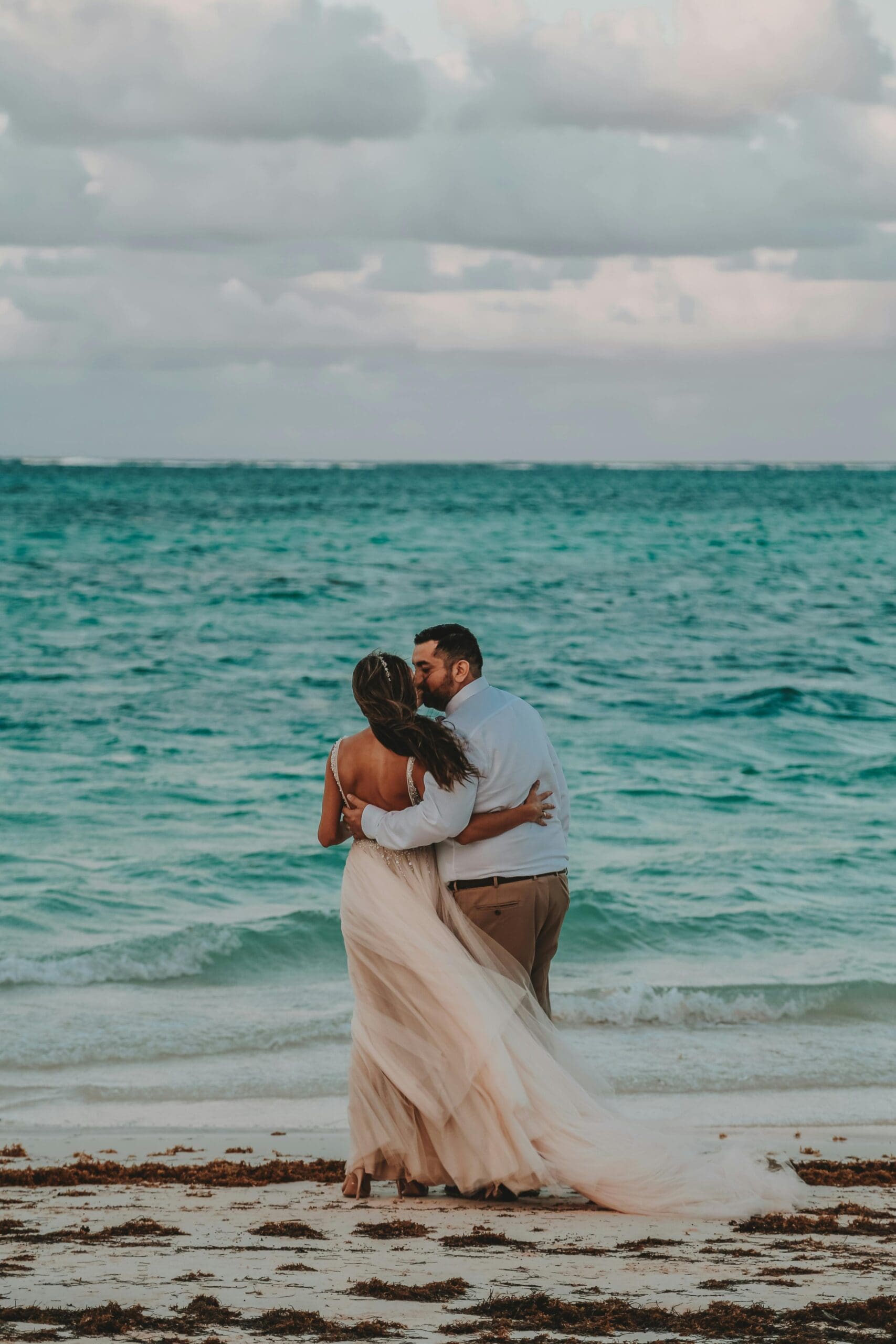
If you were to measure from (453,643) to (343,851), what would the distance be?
23.1 ft

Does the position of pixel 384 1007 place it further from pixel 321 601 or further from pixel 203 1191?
pixel 321 601

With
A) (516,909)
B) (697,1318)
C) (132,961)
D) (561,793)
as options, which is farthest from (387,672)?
(132,961)

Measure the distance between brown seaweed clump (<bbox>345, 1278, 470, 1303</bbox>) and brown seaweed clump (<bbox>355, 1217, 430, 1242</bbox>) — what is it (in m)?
0.54

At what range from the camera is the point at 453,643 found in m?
4.66

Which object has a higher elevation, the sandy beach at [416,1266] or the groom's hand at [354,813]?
the groom's hand at [354,813]

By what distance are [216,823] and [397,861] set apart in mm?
7526

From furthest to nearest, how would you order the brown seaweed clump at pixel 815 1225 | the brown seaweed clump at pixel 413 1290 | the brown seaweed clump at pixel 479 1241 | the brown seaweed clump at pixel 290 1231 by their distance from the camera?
the brown seaweed clump at pixel 815 1225 < the brown seaweed clump at pixel 290 1231 < the brown seaweed clump at pixel 479 1241 < the brown seaweed clump at pixel 413 1290

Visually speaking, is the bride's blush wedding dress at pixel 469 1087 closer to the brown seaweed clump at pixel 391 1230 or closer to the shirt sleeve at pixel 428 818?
the shirt sleeve at pixel 428 818

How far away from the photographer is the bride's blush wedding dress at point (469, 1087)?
4438 millimetres

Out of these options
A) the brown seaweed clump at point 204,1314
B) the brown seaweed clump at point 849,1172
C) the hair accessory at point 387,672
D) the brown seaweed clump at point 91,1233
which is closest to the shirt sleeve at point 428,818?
the hair accessory at point 387,672

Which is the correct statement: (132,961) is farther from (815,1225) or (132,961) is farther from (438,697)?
(815,1225)

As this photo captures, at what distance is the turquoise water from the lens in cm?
741

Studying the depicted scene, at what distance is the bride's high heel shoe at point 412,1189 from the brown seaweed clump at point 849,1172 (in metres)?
1.43

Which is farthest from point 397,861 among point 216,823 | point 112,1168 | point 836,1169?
point 216,823
